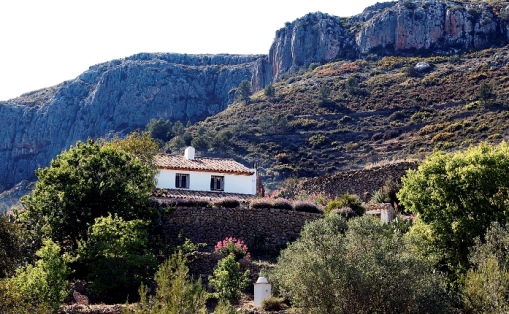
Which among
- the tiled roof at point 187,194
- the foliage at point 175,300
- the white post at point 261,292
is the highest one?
the tiled roof at point 187,194

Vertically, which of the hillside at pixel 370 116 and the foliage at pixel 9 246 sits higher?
the hillside at pixel 370 116

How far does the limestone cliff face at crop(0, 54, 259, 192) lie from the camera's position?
347 ft

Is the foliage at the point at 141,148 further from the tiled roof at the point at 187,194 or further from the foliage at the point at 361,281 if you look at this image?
the foliage at the point at 361,281

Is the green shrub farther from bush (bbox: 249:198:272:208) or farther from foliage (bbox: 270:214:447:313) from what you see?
foliage (bbox: 270:214:447:313)

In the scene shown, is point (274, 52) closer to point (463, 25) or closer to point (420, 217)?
point (463, 25)

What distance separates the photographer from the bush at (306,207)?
28.5m

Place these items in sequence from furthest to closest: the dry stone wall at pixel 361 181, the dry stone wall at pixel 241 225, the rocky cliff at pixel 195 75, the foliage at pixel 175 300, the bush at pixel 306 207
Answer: the rocky cliff at pixel 195 75 → the dry stone wall at pixel 361 181 → the bush at pixel 306 207 → the dry stone wall at pixel 241 225 → the foliage at pixel 175 300

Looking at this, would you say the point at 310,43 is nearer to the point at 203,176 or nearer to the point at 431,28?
the point at 431,28

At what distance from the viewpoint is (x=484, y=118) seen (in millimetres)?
56750

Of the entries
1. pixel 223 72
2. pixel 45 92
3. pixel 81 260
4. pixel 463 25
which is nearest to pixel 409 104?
pixel 463 25

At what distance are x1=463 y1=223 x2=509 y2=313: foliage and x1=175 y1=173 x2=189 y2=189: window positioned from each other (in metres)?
19.7

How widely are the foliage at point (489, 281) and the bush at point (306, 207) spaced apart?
11639 mm

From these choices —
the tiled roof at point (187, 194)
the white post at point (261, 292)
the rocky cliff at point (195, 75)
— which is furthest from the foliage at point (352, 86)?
the white post at point (261, 292)

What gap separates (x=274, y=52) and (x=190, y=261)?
308 ft
